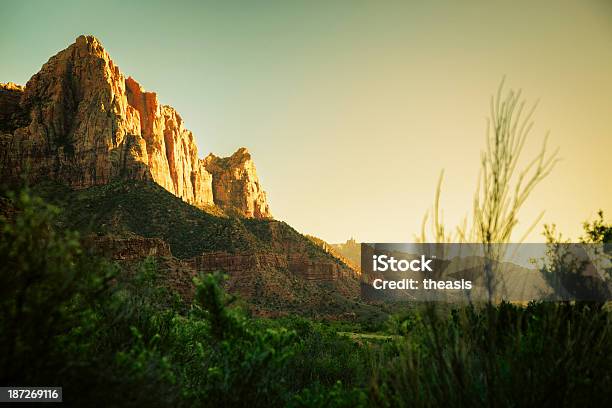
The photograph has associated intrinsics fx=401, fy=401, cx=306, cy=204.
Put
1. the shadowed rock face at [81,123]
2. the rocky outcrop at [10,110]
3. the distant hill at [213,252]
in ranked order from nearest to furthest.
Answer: the distant hill at [213,252] → the shadowed rock face at [81,123] → the rocky outcrop at [10,110]

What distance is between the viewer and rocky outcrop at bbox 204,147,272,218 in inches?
6161

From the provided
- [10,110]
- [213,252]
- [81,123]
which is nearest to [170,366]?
[213,252]

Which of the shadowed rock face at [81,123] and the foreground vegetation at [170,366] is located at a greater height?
the shadowed rock face at [81,123]

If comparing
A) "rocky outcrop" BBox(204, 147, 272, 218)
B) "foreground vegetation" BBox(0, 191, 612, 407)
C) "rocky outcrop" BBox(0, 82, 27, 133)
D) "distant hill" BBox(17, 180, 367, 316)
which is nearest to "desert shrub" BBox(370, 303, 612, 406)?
"foreground vegetation" BBox(0, 191, 612, 407)

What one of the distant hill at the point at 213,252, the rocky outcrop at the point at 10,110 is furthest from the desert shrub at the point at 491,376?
the rocky outcrop at the point at 10,110

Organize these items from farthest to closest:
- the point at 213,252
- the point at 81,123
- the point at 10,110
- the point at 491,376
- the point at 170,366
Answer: the point at 81,123
the point at 10,110
the point at 213,252
the point at 170,366
the point at 491,376

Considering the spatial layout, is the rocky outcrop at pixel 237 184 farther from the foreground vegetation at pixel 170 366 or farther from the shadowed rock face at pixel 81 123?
the foreground vegetation at pixel 170 366

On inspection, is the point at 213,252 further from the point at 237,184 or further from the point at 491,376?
the point at 237,184

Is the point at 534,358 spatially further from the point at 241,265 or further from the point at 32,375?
the point at 241,265

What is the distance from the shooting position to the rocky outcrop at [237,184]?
513 feet

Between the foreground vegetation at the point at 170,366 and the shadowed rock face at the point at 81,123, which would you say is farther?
the shadowed rock face at the point at 81,123

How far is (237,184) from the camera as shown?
158625mm

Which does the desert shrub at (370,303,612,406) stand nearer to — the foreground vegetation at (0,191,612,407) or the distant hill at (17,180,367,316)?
the foreground vegetation at (0,191,612,407)

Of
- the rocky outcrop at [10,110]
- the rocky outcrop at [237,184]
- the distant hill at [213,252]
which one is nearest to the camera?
the distant hill at [213,252]
